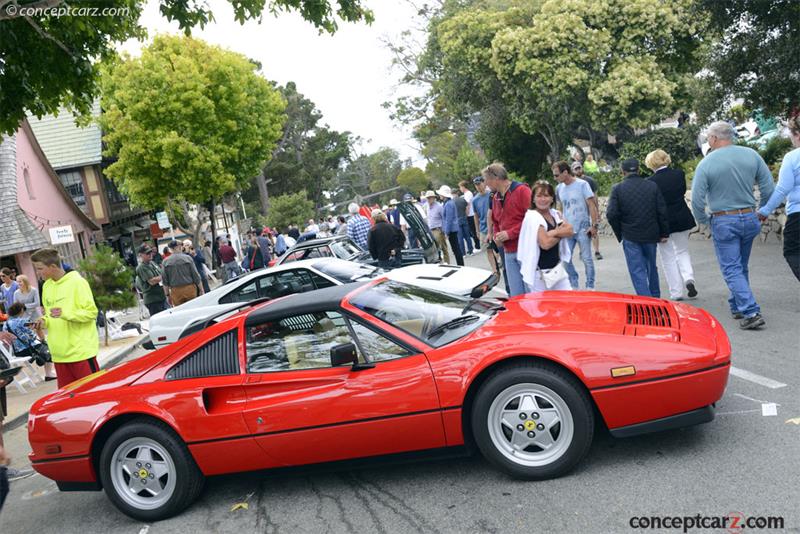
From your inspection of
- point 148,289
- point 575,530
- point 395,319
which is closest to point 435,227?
point 148,289

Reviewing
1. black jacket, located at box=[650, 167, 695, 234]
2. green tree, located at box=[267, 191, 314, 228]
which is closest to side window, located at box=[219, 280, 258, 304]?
black jacket, located at box=[650, 167, 695, 234]

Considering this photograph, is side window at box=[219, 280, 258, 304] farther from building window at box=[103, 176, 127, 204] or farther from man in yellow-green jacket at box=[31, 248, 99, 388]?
building window at box=[103, 176, 127, 204]

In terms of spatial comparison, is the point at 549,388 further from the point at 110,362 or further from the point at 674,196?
the point at 110,362

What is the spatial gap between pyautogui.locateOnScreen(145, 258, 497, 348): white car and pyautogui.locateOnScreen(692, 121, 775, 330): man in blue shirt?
9.66 feet

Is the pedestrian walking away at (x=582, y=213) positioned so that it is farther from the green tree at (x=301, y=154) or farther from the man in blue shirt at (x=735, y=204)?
the green tree at (x=301, y=154)

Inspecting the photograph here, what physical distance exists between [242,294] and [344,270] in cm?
150

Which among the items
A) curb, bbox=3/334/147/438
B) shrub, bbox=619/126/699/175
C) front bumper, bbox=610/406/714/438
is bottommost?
curb, bbox=3/334/147/438

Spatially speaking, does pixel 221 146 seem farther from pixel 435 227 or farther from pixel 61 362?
pixel 61 362

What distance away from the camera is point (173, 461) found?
494 centimetres

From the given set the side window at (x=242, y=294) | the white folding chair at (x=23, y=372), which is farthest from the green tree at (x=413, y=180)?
the side window at (x=242, y=294)

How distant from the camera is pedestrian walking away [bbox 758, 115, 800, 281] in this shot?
22.0 feet

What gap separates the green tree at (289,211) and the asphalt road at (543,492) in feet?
188

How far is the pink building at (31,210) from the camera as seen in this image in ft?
75.0

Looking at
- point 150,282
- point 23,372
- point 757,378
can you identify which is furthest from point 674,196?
point 23,372
